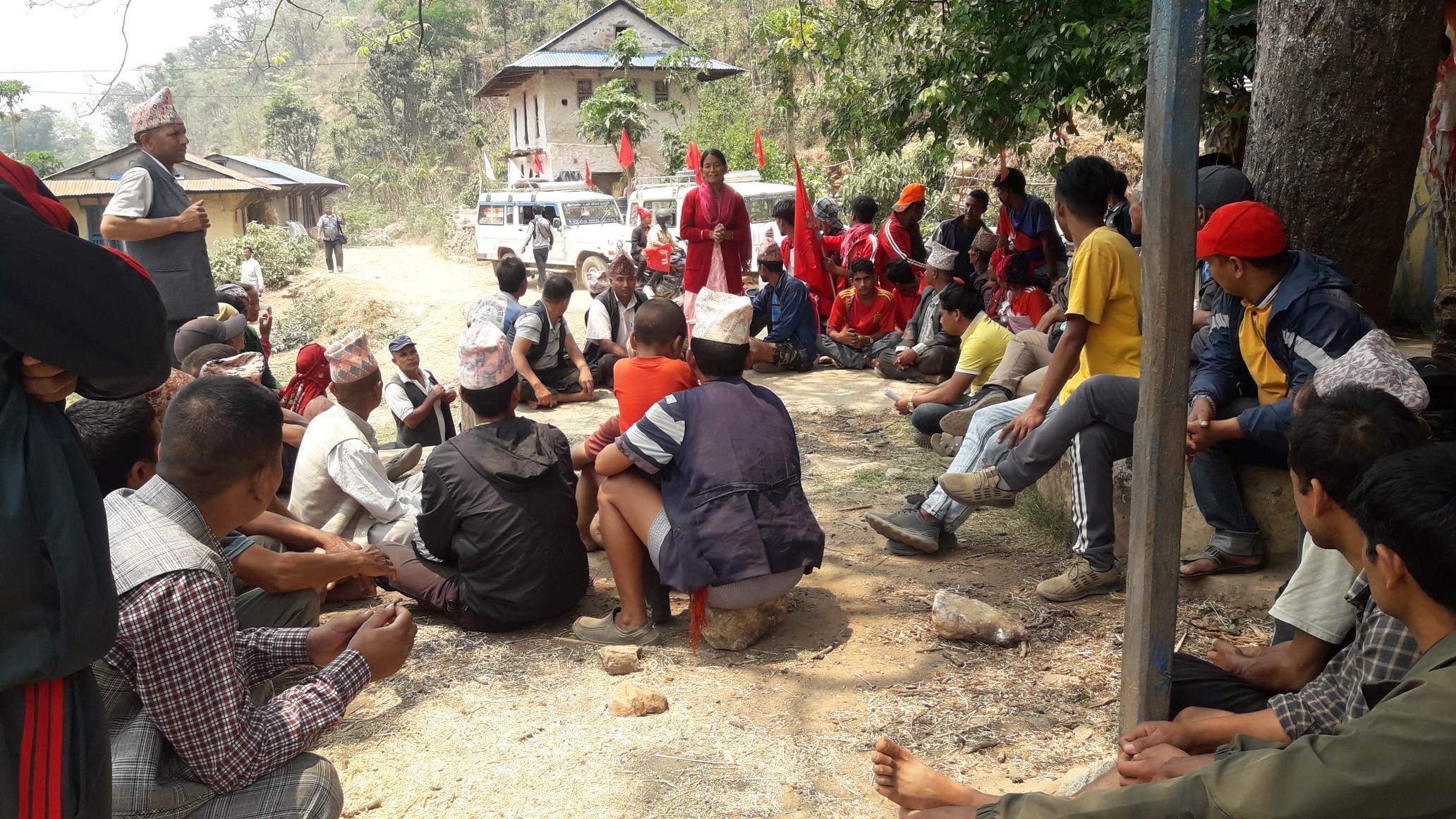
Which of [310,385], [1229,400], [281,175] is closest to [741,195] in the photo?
[310,385]

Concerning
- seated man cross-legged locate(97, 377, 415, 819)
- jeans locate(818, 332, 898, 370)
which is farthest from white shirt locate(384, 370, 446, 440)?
jeans locate(818, 332, 898, 370)

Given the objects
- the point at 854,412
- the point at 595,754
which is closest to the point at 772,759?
the point at 595,754

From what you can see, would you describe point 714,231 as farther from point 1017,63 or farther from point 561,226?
point 561,226

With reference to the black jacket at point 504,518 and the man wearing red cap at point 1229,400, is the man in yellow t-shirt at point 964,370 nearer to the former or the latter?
the man wearing red cap at point 1229,400

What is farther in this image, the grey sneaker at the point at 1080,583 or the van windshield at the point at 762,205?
the van windshield at the point at 762,205

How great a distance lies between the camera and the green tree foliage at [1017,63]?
611 centimetres

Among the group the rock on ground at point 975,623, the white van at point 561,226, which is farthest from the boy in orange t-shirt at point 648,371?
the white van at point 561,226

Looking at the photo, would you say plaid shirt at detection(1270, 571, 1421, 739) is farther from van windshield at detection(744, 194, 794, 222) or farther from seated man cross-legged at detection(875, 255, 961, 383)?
van windshield at detection(744, 194, 794, 222)

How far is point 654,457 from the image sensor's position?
12.0ft

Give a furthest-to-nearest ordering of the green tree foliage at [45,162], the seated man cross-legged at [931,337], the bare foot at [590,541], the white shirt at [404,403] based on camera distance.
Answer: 1. the green tree foliage at [45,162]
2. the seated man cross-legged at [931,337]
3. the white shirt at [404,403]
4. the bare foot at [590,541]

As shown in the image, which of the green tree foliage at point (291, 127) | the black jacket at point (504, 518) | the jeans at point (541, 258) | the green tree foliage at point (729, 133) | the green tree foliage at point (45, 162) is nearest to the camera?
the black jacket at point (504, 518)

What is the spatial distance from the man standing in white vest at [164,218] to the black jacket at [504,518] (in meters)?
2.17

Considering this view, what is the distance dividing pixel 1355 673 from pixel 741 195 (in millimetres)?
11459

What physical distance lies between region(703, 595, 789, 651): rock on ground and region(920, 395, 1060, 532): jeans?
39.7 inches
